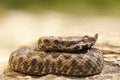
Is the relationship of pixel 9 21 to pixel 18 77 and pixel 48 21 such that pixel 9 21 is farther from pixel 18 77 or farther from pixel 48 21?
pixel 18 77

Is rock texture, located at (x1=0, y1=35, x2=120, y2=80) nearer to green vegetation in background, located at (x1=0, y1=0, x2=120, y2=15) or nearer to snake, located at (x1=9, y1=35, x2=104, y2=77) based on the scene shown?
snake, located at (x1=9, y1=35, x2=104, y2=77)

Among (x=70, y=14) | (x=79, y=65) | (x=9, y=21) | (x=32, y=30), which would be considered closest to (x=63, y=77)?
(x=79, y=65)

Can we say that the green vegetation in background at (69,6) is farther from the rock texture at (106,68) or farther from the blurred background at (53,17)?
the rock texture at (106,68)

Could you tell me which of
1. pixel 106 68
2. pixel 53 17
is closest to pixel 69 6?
pixel 53 17

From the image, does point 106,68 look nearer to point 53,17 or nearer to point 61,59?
point 61,59

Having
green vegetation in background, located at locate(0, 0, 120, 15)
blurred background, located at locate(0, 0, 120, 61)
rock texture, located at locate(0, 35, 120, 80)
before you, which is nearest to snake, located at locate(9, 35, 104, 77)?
rock texture, located at locate(0, 35, 120, 80)

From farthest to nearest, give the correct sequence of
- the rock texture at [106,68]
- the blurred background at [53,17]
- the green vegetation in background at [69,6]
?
1. the green vegetation in background at [69,6]
2. the blurred background at [53,17]
3. the rock texture at [106,68]

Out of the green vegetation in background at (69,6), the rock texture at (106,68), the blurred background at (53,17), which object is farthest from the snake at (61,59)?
the green vegetation in background at (69,6)

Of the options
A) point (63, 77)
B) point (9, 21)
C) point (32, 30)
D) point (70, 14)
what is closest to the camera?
point (63, 77)

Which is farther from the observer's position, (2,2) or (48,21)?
(2,2)
